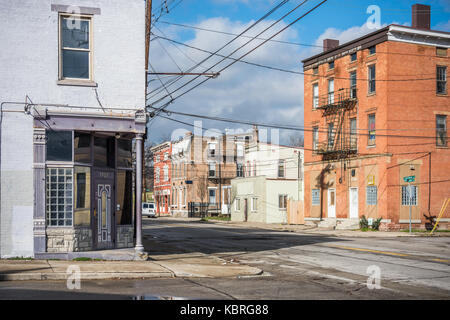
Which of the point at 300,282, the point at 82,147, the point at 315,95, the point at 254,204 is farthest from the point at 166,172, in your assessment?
the point at 300,282

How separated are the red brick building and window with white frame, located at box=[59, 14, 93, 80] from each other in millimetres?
61205

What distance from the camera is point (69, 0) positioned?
15703 mm

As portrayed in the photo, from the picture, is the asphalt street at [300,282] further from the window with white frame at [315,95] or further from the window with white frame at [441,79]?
the window with white frame at [315,95]

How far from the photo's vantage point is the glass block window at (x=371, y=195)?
36375 millimetres

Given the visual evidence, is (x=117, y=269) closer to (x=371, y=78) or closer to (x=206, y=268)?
(x=206, y=268)

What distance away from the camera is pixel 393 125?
117 feet

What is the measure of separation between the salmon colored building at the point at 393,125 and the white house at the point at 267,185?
9.53m

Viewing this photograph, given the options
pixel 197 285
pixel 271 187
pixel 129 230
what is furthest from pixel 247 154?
pixel 197 285

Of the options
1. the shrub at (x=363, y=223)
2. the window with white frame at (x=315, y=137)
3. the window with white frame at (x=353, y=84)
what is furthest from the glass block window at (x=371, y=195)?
the window with white frame at (x=315, y=137)

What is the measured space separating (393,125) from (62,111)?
25.8 m

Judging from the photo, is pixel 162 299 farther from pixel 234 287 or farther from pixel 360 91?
pixel 360 91

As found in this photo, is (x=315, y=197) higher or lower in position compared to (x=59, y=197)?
lower

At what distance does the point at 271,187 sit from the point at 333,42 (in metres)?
14.3

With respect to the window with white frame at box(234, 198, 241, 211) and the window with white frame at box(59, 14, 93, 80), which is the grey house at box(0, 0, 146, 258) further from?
the window with white frame at box(234, 198, 241, 211)
